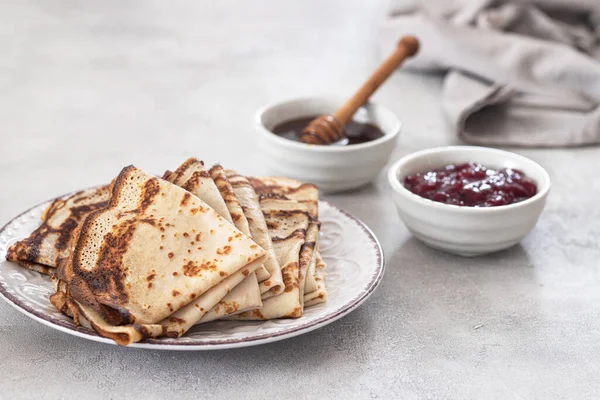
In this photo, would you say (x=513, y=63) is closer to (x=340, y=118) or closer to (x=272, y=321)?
(x=340, y=118)

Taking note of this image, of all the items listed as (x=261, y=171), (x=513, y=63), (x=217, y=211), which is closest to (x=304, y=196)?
(x=217, y=211)

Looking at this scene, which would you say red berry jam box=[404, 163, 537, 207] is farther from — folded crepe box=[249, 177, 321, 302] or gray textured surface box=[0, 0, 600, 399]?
folded crepe box=[249, 177, 321, 302]

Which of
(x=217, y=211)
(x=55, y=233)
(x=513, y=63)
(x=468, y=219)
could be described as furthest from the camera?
(x=513, y=63)

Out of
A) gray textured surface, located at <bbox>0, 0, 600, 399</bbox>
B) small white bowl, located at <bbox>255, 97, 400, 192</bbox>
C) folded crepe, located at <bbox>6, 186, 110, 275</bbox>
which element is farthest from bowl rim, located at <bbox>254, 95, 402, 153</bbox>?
folded crepe, located at <bbox>6, 186, 110, 275</bbox>

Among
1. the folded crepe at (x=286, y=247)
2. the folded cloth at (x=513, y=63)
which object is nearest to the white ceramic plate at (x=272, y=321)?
the folded crepe at (x=286, y=247)

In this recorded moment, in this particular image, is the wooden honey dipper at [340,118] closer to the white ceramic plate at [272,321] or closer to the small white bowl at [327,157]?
the small white bowl at [327,157]

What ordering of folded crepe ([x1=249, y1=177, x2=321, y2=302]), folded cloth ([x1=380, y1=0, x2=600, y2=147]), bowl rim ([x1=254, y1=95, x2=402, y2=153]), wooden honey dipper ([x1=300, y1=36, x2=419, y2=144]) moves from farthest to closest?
1. folded cloth ([x1=380, y1=0, x2=600, y2=147])
2. wooden honey dipper ([x1=300, y1=36, x2=419, y2=144])
3. bowl rim ([x1=254, y1=95, x2=402, y2=153])
4. folded crepe ([x1=249, y1=177, x2=321, y2=302])
